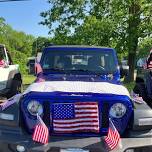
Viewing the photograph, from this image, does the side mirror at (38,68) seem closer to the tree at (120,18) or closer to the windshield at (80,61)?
the windshield at (80,61)

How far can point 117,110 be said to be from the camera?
19.8ft

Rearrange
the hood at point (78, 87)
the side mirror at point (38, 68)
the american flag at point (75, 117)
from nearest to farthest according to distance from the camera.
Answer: the american flag at point (75, 117)
the hood at point (78, 87)
the side mirror at point (38, 68)

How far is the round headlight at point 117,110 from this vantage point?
6027 mm

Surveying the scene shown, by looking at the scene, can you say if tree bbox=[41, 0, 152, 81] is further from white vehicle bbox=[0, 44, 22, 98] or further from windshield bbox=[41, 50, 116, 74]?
windshield bbox=[41, 50, 116, 74]

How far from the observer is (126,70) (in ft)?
28.0

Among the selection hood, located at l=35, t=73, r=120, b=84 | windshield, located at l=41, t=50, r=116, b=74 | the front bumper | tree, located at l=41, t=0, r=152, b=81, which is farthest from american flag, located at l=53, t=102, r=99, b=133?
tree, located at l=41, t=0, r=152, b=81

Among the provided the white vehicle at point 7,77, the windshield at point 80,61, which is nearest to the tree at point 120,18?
the white vehicle at point 7,77

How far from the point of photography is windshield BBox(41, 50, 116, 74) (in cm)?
812

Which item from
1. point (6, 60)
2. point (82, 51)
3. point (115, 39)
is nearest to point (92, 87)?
point (82, 51)

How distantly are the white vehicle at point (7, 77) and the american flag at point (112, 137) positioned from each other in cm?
825

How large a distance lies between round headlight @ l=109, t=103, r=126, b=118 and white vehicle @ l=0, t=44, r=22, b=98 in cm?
809

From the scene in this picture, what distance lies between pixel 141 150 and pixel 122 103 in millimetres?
628

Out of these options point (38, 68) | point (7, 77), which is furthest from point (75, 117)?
point (7, 77)

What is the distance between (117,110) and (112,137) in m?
0.43
